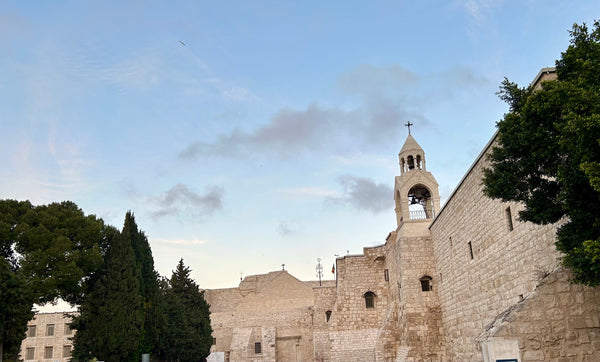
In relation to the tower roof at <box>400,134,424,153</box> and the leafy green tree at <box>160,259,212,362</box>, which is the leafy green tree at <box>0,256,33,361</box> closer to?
the leafy green tree at <box>160,259,212,362</box>

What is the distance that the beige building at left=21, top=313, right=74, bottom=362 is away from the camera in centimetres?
3947

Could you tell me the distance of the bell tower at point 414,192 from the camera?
19.8 metres

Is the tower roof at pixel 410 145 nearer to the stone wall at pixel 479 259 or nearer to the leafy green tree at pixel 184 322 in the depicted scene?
the stone wall at pixel 479 259

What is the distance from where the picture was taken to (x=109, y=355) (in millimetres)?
18188

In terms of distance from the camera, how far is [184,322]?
25.4 meters

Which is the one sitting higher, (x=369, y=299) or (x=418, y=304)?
(x=369, y=299)

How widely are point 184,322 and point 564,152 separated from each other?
22.6 m

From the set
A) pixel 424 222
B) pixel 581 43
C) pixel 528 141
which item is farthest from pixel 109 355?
pixel 581 43

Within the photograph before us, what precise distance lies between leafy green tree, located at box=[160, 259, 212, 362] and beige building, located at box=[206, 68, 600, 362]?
6.48m

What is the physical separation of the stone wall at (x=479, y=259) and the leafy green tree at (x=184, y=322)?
13486 millimetres

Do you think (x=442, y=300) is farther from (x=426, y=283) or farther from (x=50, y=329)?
(x=50, y=329)

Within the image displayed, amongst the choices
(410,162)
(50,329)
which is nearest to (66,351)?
(50,329)

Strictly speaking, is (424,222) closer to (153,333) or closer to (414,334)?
(414,334)

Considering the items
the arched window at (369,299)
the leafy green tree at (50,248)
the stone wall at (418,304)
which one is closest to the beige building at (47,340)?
the leafy green tree at (50,248)
